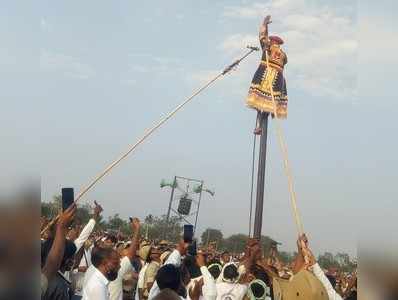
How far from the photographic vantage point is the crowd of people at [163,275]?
423 centimetres

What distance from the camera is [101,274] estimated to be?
4980mm

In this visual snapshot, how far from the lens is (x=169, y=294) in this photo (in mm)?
3404

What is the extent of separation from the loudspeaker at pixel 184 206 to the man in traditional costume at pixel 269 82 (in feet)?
46.8

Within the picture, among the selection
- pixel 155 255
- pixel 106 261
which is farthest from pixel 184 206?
pixel 106 261

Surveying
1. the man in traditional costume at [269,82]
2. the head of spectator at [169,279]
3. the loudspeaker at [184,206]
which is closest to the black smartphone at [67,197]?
the head of spectator at [169,279]

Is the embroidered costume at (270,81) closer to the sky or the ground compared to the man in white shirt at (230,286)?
closer to the sky

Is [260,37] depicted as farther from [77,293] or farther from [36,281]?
[36,281]

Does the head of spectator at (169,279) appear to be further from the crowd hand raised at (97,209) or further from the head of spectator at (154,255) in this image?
the head of spectator at (154,255)

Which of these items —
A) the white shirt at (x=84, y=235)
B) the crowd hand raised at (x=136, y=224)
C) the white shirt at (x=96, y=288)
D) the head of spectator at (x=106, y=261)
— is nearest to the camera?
the white shirt at (x=96, y=288)

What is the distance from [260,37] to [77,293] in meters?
13.5

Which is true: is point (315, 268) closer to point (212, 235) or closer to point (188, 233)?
point (188, 233)

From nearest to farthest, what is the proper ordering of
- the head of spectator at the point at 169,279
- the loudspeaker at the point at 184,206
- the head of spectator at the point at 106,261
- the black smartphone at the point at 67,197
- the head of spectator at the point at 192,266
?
1. the black smartphone at the point at 67,197
2. the head of spectator at the point at 169,279
3. the head of spectator at the point at 106,261
4. the head of spectator at the point at 192,266
5. the loudspeaker at the point at 184,206

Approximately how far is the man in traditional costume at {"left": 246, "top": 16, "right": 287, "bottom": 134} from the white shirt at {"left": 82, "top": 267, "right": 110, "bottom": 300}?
15.7 m

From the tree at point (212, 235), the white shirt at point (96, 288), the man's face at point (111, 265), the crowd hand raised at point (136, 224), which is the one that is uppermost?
the crowd hand raised at point (136, 224)
